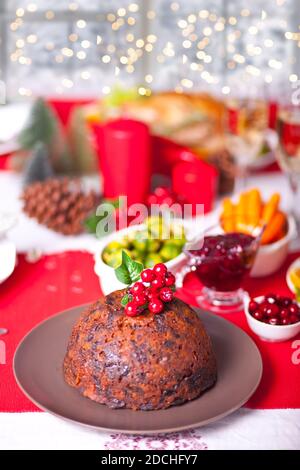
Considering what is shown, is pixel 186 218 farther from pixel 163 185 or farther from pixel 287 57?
pixel 287 57

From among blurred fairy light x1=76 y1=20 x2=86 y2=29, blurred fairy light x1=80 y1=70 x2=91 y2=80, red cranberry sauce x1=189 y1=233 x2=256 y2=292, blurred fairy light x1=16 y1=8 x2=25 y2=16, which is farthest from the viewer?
blurred fairy light x1=80 y1=70 x2=91 y2=80

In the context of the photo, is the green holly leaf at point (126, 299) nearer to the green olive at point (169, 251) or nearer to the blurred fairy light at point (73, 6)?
the green olive at point (169, 251)

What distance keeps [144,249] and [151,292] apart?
44 centimetres

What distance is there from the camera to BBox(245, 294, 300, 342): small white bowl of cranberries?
53.2 inches

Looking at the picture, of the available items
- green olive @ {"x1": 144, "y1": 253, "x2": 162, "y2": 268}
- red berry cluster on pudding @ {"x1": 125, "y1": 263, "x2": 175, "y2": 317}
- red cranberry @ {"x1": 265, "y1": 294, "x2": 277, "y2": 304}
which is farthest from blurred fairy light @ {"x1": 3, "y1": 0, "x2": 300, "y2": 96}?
red berry cluster on pudding @ {"x1": 125, "y1": 263, "x2": 175, "y2": 317}

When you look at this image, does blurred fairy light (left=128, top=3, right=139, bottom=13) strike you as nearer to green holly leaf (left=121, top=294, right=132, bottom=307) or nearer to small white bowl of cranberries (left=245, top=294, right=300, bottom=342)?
small white bowl of cranberries (left=245, top=294, right=300, bottom=342)

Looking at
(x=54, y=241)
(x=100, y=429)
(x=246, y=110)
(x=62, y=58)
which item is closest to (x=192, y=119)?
(x=246, y=110)

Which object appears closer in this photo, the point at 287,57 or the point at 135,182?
the point at 135,182

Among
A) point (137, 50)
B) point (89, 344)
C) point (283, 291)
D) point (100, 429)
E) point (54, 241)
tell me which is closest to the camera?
point (100, 429)

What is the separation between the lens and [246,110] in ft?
6.70

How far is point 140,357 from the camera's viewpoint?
109cm

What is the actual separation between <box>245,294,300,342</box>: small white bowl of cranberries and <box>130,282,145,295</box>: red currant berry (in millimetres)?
338

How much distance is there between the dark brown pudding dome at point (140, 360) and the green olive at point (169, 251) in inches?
15.4

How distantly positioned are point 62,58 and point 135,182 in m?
1.88
